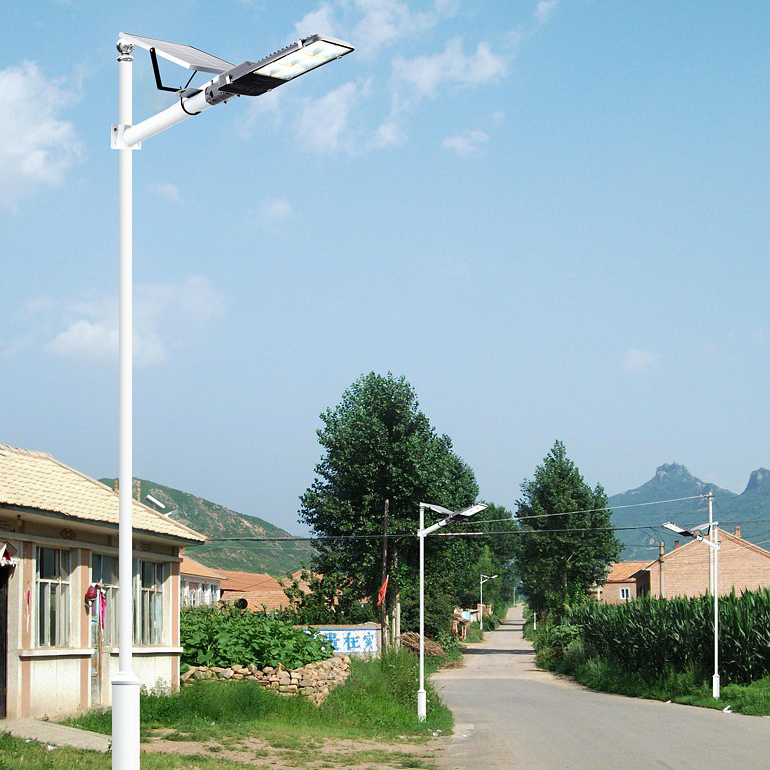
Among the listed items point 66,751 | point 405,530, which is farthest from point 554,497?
point 66,751

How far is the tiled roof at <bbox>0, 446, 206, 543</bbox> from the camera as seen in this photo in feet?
64.9

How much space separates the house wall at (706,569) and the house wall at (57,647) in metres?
66.0

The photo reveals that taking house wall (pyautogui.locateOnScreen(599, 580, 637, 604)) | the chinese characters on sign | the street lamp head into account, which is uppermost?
the street lamp head

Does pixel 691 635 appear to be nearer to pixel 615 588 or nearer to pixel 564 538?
pixel 564 538

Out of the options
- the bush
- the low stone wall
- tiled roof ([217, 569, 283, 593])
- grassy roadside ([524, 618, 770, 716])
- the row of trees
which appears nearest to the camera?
the low stone wall

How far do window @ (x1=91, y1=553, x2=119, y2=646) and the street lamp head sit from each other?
16077 mm

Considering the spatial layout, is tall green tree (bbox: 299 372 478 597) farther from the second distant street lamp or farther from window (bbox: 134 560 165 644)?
the second distant street lamp

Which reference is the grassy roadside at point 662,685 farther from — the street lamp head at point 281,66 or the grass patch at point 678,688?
the street lamp head at point 281,66

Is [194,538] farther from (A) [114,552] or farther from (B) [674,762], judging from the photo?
(B) [674,762]

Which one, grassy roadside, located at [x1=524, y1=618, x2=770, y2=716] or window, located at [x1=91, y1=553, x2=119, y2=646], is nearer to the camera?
window, located at [x1=91, y1=553, x2=119, y2=646]

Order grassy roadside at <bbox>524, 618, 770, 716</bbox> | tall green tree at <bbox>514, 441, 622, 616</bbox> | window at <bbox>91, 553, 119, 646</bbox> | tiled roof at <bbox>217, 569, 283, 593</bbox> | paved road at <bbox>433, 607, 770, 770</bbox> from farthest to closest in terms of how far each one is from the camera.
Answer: tiled roof at <bbox>217, 569, 283, 593</bbox> < tall green tree at <bbox>514, 441, 622, 616</bbox> < grassy roadside at <bbox>524, 618, 770, 716</bbox> < window at <bbox>91, 553, 119, 646</bbox> < paved road at <bbox>433, 607, 770, 770</bbox>

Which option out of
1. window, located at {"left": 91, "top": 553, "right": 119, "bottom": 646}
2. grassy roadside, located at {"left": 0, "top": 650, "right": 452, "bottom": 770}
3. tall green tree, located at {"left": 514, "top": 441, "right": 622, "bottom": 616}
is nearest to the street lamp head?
grassy roadside, located at {"left": 0, "top": 650, "right": 452, "bottom": 770}

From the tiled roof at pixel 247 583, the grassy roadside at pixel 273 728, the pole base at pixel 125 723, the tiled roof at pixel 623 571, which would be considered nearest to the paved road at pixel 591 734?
the grassy roadside at pixel 273 728

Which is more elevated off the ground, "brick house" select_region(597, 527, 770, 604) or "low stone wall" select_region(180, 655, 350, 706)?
"low stone wall" select_region(180, 655, 350, 706)
